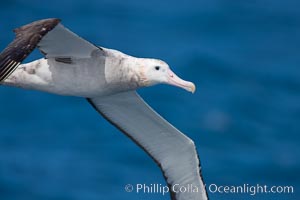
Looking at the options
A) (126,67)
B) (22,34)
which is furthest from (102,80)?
(22,34)

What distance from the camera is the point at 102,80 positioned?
686 inches

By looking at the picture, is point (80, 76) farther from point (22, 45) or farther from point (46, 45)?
point (22, 45)

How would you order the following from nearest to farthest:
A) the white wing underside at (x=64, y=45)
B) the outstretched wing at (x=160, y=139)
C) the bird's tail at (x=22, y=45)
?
the bird's tail at (x=22, y=45) < the white wing underside at (x=64, y=45) < the outstretched wing at (x=160, y=139)

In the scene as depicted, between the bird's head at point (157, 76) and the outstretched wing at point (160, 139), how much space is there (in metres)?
1.16

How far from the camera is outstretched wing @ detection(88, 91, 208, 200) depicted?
18.9 meters

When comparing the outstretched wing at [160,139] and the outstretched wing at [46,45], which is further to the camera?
the outstretched wing at [160,139]

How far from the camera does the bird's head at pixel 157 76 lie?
1755 cm

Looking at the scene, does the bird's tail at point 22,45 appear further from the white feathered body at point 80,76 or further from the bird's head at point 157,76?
the bird's head at point 157,76

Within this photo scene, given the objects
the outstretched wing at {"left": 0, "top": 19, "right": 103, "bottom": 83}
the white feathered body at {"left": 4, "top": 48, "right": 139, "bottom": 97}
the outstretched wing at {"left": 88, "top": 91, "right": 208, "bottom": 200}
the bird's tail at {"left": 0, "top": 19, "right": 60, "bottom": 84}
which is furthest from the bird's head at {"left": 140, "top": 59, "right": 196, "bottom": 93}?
the bird's tail at {"left": 0, "top": 19, "right": 60, "bottom": 84}

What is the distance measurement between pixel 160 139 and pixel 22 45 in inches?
148

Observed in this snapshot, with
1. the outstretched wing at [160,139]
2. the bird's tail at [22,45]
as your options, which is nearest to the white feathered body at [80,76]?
the bird's tail at [22,45]

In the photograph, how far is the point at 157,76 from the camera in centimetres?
1762

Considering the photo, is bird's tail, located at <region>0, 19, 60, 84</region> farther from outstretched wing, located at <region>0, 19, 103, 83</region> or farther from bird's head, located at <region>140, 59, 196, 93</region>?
bird's head, located at <region>140, 59, 196, 93</region>

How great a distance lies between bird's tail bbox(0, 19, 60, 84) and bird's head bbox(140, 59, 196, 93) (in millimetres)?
1556
